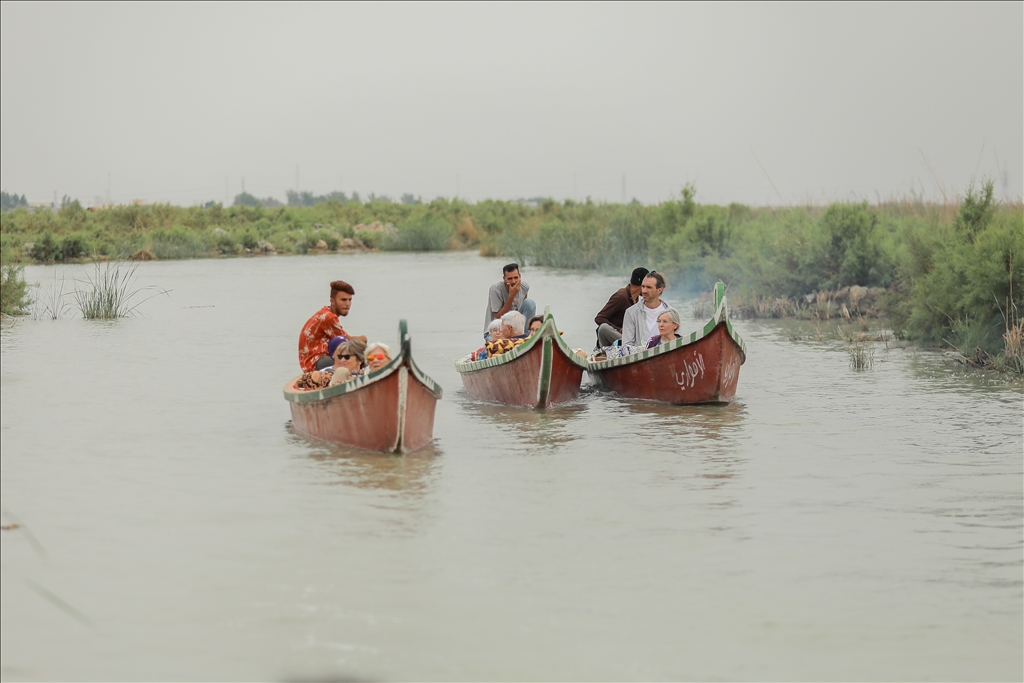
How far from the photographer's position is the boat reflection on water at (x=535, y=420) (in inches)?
495

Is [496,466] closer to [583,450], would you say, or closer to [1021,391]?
[583,450]

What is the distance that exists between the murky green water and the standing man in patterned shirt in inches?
39.3

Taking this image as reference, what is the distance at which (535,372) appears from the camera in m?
13.8

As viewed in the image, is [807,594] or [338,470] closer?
[807,594]

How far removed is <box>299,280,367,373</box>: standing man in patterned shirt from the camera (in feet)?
39.3

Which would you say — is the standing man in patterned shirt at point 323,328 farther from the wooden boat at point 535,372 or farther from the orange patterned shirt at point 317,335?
the wooden boat at point 535,372

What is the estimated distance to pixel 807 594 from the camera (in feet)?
23.9

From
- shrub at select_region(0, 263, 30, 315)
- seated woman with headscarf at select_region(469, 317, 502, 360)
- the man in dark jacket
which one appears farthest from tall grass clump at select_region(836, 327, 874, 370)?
shrub at select_region(0, 263, 30, 315)

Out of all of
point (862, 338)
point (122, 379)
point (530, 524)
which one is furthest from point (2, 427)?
point (862, 338)

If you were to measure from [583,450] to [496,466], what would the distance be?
1.16 m

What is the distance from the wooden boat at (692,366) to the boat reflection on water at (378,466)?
3.32m

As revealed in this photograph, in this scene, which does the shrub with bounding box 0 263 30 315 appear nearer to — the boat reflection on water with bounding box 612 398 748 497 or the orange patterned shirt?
the orange patterned shirt

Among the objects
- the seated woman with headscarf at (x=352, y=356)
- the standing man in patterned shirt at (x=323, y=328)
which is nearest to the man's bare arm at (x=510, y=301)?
the standing man in patterned shirt at (x=323, y=328)

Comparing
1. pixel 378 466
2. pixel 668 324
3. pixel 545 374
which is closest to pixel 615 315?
pixel 668 324
